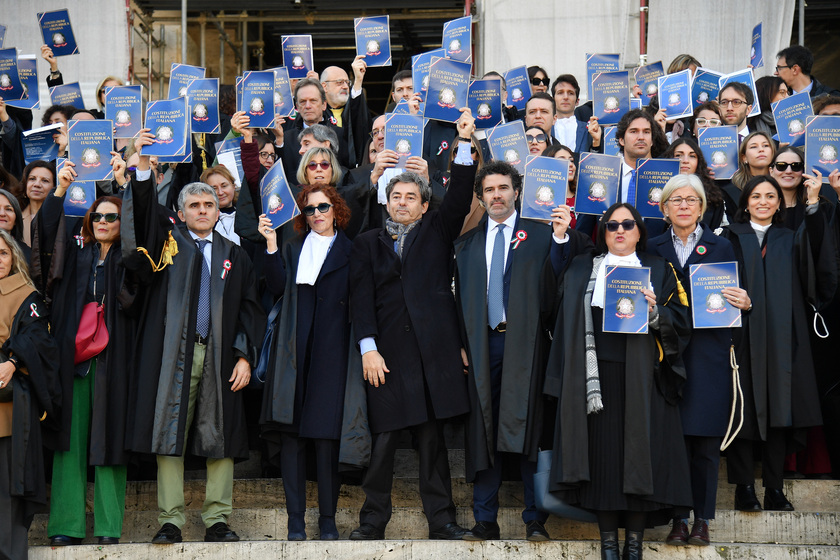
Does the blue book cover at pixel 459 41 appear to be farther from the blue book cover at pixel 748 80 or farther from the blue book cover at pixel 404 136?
the blue book cover at pixel 748 80

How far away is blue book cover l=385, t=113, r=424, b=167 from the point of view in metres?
7.19

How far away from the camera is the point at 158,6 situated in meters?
14.1

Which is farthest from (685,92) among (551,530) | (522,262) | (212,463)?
(212,463)

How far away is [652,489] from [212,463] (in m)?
2.46

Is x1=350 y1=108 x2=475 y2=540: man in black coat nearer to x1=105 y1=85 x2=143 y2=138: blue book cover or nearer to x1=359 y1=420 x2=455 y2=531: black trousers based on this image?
x1=359 y1=420 x2=455 y2=531: black trousers

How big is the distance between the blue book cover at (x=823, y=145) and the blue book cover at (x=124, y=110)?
13.9ft

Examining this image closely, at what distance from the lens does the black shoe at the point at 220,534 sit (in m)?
6.50

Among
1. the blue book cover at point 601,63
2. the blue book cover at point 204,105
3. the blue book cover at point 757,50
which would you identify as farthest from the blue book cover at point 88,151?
the blue book cover at point 757,50

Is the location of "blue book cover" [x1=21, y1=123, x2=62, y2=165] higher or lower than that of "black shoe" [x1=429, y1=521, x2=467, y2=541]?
higher

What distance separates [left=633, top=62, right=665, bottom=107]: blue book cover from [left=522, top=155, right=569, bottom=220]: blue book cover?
3.56m

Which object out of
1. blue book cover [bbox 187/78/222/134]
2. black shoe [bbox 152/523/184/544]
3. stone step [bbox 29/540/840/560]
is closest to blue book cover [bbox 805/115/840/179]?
stone step [bbox 29/540/840/560]

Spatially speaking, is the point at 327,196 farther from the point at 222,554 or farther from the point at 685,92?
the point at 685,92

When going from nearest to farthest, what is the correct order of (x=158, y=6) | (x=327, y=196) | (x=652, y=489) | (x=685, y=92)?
(x=652, y=489), (x=327, y=196), (x=685, y=92), (x=158, y=6)

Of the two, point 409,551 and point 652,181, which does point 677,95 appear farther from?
point 409,551
